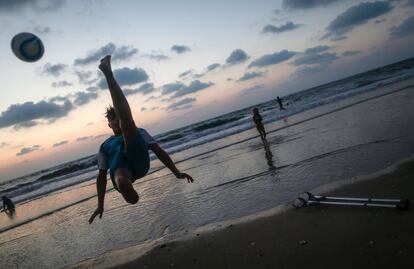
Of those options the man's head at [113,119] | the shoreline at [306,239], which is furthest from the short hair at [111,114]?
the shoreline at [306,239]

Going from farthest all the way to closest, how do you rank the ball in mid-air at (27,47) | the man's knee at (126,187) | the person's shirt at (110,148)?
the ball in mid-air at (27,47), the person's shirt at (110,148), the man's knee at (126,187)

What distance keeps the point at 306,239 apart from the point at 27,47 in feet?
17.5

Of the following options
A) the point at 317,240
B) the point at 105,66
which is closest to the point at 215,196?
the point at 317,240

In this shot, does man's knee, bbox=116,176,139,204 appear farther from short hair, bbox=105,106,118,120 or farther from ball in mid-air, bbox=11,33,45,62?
ball in mid-air, bbox=11,33,45,62

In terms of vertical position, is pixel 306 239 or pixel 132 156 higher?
pixel 132 156

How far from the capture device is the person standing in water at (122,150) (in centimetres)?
430

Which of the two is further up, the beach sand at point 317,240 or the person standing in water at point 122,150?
the person standing in water at point 122,150

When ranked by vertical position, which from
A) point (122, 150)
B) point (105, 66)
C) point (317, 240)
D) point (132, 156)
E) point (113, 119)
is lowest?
point (317, 240)

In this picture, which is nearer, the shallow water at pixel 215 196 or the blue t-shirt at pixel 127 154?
the blue t-shirt at pixel 127 154

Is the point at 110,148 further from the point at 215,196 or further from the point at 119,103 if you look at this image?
the point at 215,196

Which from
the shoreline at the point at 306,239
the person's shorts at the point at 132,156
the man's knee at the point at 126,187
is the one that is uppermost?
the person's shorts at the point at 132,156

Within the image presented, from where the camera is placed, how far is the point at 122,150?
471 centimetres

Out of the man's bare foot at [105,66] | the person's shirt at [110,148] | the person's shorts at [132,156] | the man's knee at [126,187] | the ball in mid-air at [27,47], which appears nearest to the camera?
the man's knee at [126,187]

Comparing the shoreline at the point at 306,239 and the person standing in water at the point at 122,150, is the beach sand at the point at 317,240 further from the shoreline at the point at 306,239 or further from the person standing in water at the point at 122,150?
the person standing in water at the point at 122,150
